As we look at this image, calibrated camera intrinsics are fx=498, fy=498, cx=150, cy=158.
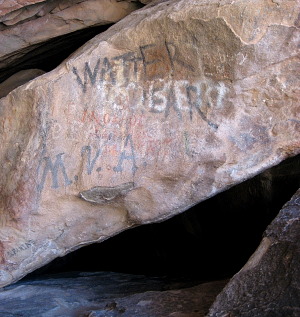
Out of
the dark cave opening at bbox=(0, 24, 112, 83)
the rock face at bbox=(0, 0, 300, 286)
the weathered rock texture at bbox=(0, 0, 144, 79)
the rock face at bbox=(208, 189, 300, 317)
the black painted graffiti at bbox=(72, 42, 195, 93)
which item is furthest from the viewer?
the dark cave opening at bbox=(0, 24, 112, 83)

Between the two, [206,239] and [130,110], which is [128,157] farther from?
[206,239]

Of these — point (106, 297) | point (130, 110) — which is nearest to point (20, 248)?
point (106, 297)

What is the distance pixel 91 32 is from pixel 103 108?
85cm

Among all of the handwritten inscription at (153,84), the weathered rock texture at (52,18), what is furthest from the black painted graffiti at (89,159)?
the weathered rock texture at (52,18)

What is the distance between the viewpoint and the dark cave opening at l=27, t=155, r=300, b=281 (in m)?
2.37

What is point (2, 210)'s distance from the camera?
1.95 meters

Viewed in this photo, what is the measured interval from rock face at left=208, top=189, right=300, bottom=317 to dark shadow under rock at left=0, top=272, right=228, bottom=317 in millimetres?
274

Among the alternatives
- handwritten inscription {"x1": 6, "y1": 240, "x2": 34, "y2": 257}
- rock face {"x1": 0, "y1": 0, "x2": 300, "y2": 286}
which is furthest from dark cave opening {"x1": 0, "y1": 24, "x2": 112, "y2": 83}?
handwritten inscription {"x1": 6, "y1": 240, "x2": 34, "y2": 257}

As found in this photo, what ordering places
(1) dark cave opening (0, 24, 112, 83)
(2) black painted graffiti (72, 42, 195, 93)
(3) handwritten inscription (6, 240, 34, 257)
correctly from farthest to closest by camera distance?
(1) dark cave opening (0, 24, 112, 83) → (3) handwritten inscription (6, 240, 34, 257) → (2) black painted graffiti (72, 42, 195, 93)

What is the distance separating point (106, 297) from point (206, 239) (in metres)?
0.91

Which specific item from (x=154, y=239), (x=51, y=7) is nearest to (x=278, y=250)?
(x=51, y=7)

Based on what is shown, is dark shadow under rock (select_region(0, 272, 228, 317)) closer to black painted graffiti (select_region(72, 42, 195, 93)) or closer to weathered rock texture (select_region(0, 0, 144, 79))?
black painted graffiti (select_region(72, 42, 195, 93))

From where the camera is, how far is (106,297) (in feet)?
7.27

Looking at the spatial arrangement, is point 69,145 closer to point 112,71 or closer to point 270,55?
point 112,71
